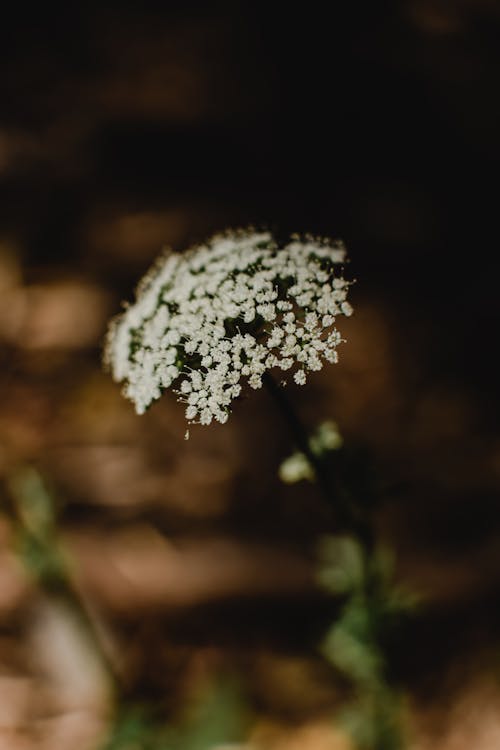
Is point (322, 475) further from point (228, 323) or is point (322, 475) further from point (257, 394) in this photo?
point (257, 394)

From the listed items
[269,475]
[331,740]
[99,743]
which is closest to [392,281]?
[269,475]

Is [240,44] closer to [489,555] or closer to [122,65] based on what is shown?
[122,65]

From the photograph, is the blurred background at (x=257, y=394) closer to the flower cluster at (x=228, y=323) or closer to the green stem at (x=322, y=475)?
the green stem at (x=322, y=475)

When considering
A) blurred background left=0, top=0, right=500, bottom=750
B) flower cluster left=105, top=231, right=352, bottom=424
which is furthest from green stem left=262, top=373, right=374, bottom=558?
blurred background left=0, top=0, right=500, bottom=750

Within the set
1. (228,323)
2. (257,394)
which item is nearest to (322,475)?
(228,323)

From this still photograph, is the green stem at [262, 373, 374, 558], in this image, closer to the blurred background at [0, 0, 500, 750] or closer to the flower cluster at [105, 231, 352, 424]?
the flower cluster at [105, 231, 352, 424]

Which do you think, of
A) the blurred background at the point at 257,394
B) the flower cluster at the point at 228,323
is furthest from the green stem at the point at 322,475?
the blurred background at the point at 257,394
